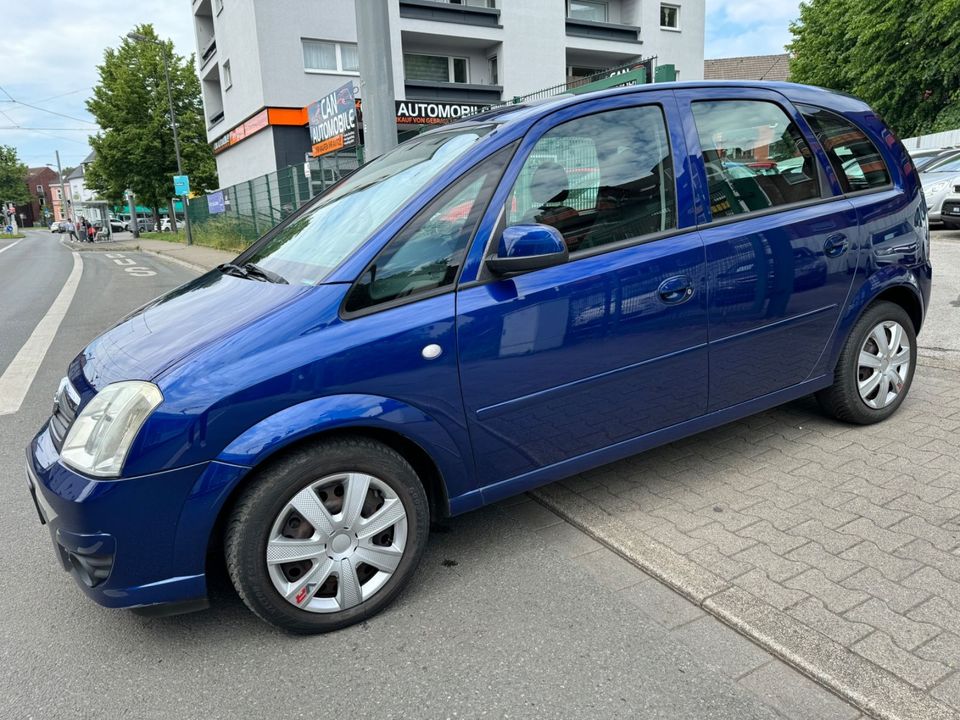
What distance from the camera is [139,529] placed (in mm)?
2184

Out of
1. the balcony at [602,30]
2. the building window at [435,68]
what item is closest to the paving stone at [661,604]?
the building window at [435,68]

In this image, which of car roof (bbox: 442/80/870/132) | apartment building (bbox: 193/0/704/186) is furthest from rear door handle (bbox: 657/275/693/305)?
apartment building (bbox: 193/0/704/186)

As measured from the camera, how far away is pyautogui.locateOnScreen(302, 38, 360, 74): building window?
23.3 m

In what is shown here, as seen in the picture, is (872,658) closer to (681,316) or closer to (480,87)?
(681,316)

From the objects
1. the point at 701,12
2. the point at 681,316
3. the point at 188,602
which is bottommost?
the point at 188,602

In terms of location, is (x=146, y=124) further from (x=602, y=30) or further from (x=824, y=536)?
(x=824, y=536)

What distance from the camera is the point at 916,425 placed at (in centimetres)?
393

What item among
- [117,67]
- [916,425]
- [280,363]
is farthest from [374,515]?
[117,67]

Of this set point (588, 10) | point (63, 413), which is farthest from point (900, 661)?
point (588, 10)

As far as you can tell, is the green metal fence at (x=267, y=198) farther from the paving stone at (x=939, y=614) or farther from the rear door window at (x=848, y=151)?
the paving stone at (x=939, y=614)

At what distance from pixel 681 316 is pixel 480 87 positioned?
79.9 feet

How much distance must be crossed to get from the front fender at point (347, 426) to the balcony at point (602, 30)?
27.5 meters

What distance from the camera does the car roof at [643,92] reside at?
2936mm

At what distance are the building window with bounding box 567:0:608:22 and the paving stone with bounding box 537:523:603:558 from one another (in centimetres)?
2895
